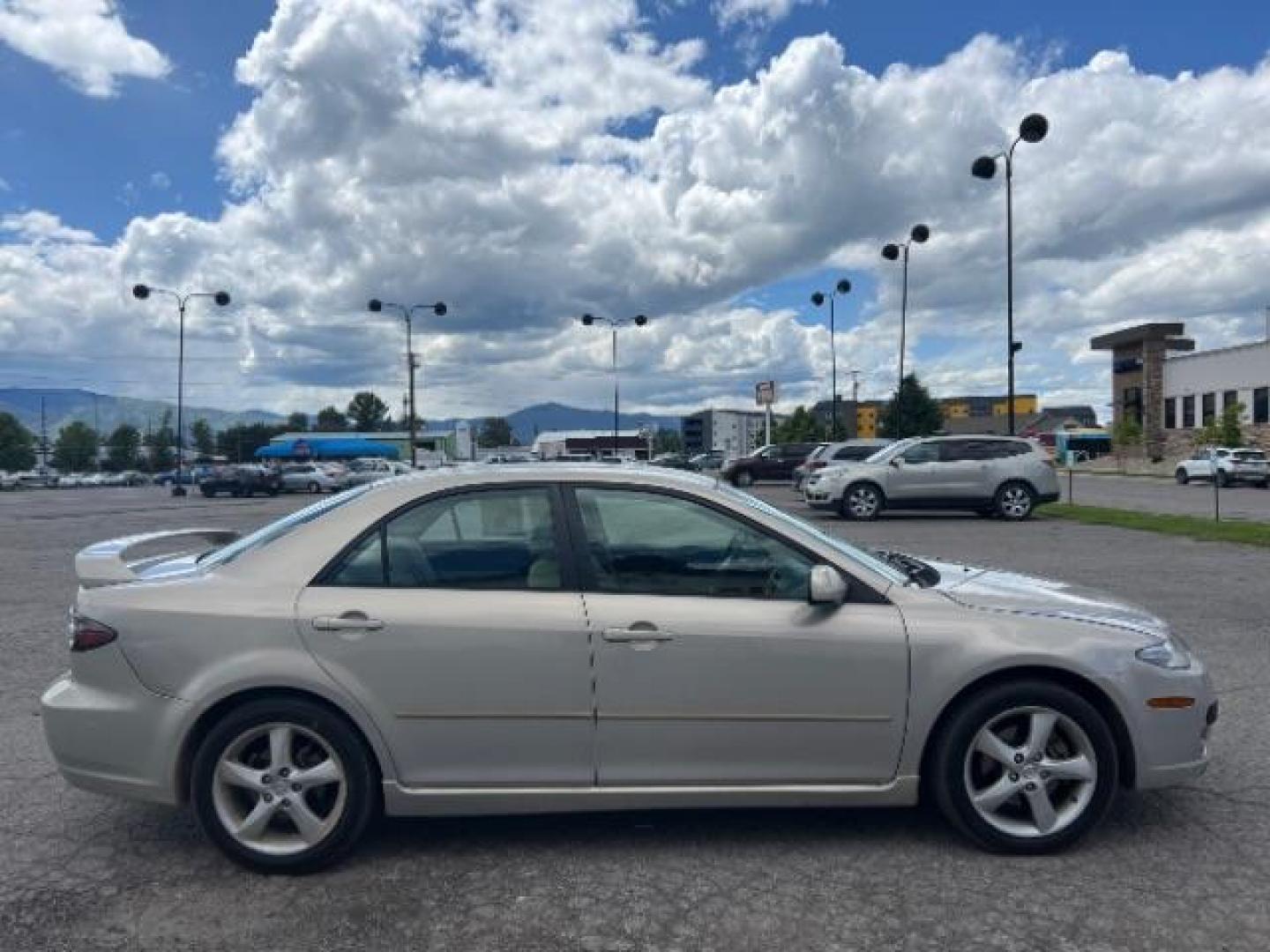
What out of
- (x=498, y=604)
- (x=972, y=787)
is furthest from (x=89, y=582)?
(x=972, y=787)

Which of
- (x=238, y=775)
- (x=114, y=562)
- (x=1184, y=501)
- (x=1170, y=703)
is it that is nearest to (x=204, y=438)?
(x=1184, y=501)

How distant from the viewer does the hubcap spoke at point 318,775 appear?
3.53m

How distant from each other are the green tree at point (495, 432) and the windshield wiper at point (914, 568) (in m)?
175

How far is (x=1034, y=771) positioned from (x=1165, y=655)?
681 mm

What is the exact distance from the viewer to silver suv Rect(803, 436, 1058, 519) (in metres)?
19.6

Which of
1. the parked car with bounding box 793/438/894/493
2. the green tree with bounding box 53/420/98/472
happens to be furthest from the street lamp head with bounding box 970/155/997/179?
the green tree with bounding box 53/420/98/472

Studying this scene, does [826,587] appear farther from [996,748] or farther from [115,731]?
[115,731]

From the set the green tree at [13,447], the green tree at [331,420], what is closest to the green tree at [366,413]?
the green tree at [331,420]

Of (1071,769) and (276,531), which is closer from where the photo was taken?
(1071,769)

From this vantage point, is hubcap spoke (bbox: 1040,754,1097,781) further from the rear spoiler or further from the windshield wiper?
the rear spoiler

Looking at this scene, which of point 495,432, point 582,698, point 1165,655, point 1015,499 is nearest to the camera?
point 582,698

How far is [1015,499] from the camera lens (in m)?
19.6

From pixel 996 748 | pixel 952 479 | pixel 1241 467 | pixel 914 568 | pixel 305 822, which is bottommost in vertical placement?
pixel 305 822

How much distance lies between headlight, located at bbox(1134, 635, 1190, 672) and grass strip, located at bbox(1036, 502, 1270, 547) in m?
11.7
